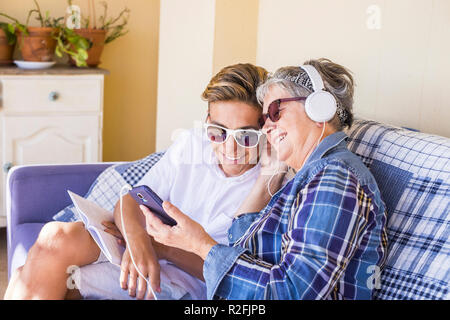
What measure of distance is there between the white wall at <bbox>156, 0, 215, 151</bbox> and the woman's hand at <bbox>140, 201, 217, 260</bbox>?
A: 1238 mm

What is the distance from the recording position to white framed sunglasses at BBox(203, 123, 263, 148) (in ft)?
5.63

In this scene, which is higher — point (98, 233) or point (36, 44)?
point (36, 44)

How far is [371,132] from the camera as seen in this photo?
64.1 inches

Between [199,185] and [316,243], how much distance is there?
0.69 metres

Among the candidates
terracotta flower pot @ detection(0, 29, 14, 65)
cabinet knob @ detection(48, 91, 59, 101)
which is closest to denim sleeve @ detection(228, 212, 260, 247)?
cabinet knob @ detection(48, 91, 59, 101)

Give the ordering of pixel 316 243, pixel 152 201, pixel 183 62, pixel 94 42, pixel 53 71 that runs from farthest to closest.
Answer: pixel 94 42, pixel 53 71, pixel 183 62, pixel 152 201, pixel 316 243

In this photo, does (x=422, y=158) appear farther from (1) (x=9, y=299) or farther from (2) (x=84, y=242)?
(1) (x=9, y=299)

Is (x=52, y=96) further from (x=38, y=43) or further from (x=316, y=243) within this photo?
(x=316, y=243)

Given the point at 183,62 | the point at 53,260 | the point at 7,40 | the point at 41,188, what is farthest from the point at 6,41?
the point at 53,260

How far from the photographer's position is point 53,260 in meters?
1.59

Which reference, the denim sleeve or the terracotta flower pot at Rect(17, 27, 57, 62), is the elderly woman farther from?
the terracotta flower pot at Rect(17, 27, 57, 62)

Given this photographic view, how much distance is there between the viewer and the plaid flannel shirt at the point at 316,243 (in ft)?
3.94
